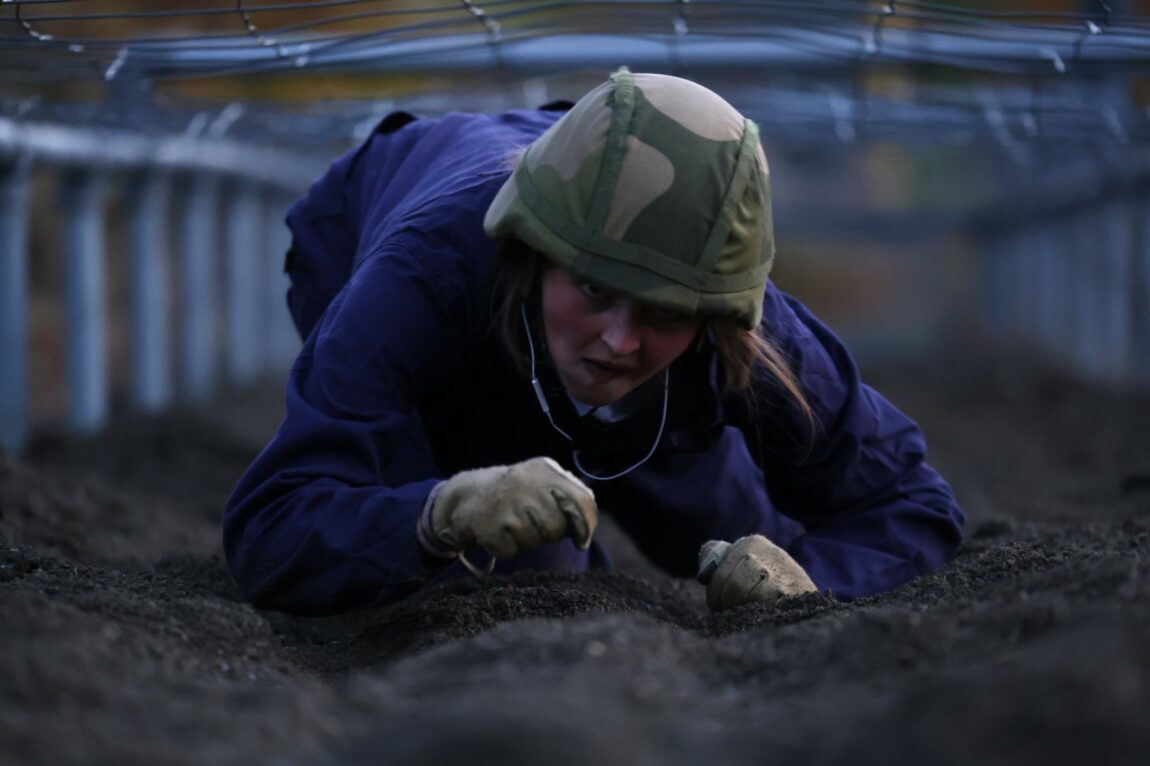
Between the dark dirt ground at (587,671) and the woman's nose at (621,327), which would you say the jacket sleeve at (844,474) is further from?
the woman's nose at (621,327)

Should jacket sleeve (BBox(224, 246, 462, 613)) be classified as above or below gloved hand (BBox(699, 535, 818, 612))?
above

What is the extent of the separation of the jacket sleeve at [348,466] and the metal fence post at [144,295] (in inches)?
153

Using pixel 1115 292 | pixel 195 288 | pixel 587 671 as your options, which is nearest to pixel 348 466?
pixel 587 671

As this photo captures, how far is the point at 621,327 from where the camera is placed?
2.25 metres

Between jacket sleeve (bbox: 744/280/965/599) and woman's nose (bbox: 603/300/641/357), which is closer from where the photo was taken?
woman's nose (bbox: 603/300/641/357)

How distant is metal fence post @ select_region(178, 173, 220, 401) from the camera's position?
693 centimetres

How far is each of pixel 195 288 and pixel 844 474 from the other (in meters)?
4.67

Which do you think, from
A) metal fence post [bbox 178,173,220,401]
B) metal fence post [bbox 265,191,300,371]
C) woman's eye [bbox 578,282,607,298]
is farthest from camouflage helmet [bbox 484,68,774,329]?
metal fence post [bbox 265,191,300,371]

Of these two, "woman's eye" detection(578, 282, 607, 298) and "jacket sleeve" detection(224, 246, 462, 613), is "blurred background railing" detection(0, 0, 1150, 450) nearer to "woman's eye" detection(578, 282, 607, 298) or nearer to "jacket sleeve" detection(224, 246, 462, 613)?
"jacket sleeve" detection(224, 246, 462, 613)

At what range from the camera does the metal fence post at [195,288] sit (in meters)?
6.93

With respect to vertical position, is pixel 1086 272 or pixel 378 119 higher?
pixel 378 119

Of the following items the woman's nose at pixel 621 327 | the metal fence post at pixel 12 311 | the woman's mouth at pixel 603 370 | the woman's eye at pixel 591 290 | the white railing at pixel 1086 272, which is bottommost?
the white railing at pixel 1086 272

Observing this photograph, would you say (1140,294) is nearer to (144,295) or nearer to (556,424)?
(144,295)

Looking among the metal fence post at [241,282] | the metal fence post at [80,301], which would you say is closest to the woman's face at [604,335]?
the metal fence post at [80,301]
